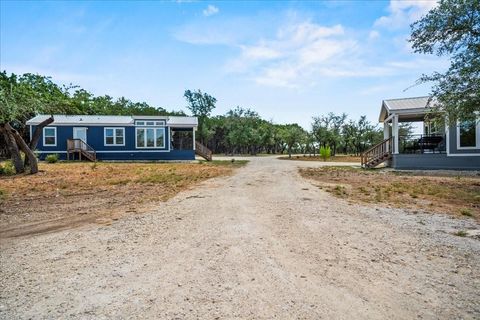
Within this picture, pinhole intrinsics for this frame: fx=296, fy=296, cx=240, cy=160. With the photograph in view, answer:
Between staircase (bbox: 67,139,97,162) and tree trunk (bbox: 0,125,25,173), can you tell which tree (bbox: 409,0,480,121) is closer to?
tree trunk (bbox: 0,125,25,173)

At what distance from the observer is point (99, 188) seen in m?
9.13

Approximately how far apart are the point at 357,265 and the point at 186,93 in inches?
2158

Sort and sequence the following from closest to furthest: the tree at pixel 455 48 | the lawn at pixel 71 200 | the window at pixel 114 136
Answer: the lawn at pixel 71 200 < the tree at pixel 455 48 < the window at pixel 114 136

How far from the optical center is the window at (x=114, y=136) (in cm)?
2470

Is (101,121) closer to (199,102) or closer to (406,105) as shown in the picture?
(406,105)

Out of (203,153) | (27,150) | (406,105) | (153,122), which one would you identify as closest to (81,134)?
(153,122)

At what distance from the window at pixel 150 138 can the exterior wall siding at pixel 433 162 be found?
1752 cm

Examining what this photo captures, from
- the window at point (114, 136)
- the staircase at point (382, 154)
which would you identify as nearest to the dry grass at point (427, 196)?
the staircase at point (382, 154)

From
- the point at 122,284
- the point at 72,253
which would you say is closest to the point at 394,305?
the point at 122,284

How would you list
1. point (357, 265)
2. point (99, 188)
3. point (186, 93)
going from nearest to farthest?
point (357, 265), point (99, 188), point (186, 93)

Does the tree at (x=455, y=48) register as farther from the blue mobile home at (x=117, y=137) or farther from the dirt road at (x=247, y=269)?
the blue mobile home at (x=117, y=137)

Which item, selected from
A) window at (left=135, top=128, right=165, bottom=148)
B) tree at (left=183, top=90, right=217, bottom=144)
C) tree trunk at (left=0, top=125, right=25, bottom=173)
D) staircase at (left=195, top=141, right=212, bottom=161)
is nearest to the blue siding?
window at (left=135, top=128, right=165, bottom=148)

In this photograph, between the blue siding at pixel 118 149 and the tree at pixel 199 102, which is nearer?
the blue siding at pixel 118 149

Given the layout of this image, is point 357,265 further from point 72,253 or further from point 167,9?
point 167,9
